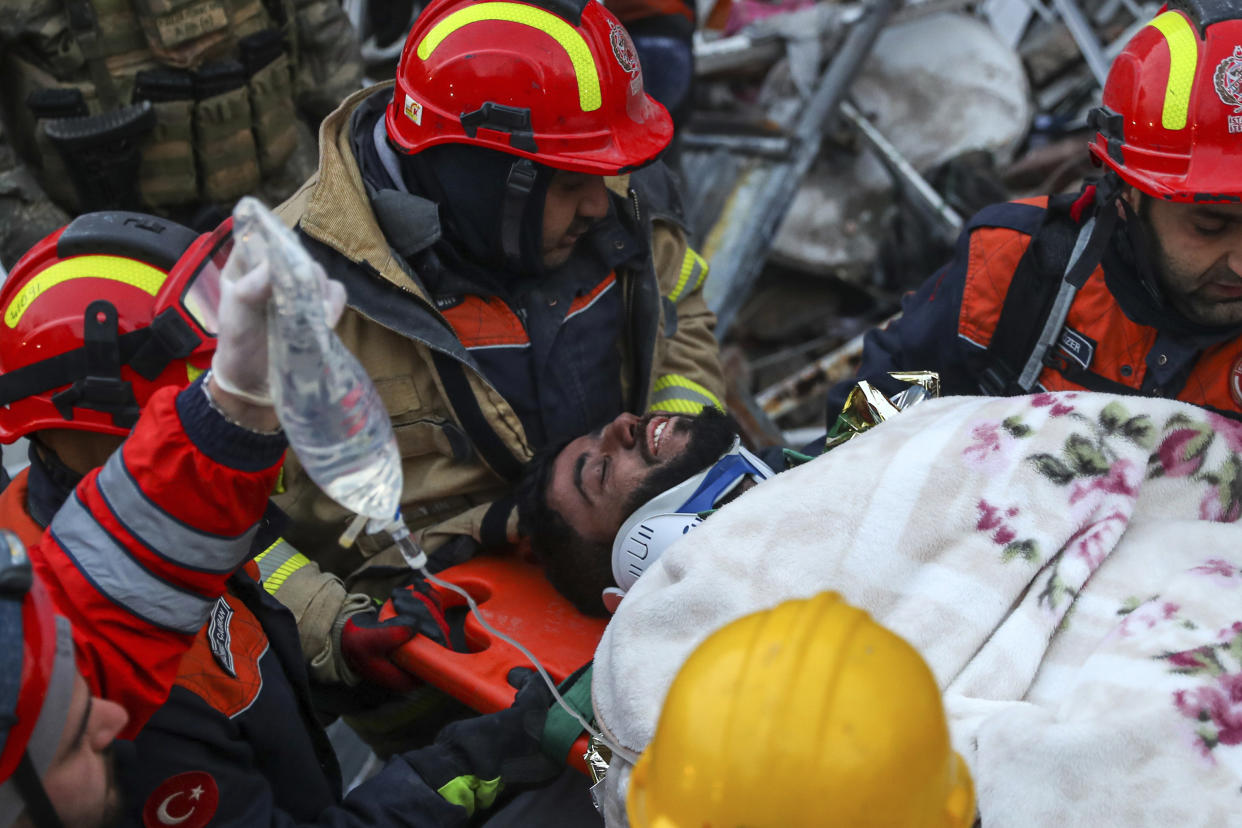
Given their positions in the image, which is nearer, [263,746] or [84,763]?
[84,763]

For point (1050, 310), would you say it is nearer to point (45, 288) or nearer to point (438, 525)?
point (438, 525)

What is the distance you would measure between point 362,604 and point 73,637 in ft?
3.88

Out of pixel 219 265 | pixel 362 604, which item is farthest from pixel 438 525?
pixel 219 265

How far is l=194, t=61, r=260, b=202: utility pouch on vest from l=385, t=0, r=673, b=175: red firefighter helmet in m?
1.58

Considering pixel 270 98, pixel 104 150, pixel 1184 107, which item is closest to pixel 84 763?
pixel 1184 107

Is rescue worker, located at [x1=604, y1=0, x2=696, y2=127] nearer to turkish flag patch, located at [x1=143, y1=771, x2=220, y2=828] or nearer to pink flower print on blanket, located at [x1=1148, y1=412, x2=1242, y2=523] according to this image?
pink flower print on blanket, located at [x1=1148, y1=412, x2=1242, y2=523]

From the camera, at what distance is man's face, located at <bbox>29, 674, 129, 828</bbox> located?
127 cm

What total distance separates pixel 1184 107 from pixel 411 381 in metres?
1.87

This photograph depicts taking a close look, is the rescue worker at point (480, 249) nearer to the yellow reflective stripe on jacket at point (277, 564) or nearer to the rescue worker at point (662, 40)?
the yellow reflective stripe on jacket at point (277, 564)

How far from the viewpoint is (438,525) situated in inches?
106

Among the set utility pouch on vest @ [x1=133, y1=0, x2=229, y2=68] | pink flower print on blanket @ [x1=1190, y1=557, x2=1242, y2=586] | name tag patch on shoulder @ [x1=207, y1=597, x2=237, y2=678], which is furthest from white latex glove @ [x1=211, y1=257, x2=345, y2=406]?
utility pouch on vest @ [x1=133, y1=0, x2=229, y2=68]

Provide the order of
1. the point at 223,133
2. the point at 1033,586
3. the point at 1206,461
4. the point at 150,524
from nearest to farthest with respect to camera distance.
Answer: the point at 150,524 → the point at 1033,586 → the point at 1206,461 → the point at 223,133

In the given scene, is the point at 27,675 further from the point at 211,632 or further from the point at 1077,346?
the point at 1077,346

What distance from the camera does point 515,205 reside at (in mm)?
2598
